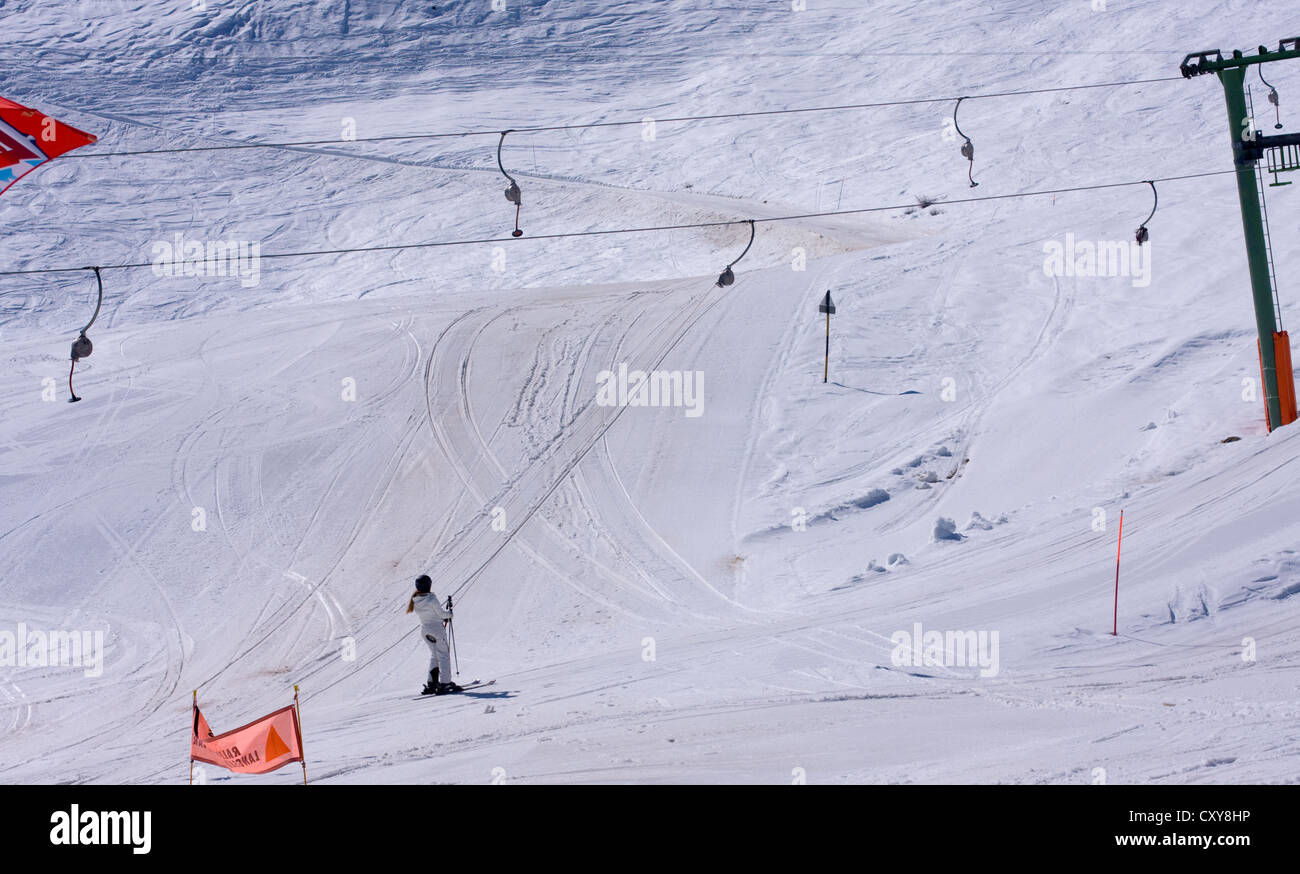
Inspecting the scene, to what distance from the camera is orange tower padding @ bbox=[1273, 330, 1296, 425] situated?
573 inches

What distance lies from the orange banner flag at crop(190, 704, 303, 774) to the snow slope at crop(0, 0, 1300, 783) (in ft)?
2.33

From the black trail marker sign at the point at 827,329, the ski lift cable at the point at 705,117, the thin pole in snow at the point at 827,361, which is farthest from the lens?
the ski lift cable at the point at 705,117

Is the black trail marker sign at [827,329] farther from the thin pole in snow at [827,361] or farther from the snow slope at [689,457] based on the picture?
the snow slope at [689,457]

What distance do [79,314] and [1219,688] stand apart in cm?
2819

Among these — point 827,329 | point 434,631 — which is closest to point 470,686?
point 434,631

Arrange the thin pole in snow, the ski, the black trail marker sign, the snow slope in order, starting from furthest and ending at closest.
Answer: the thin pole in snow → the black trail marker sign → the ski → the snow slope

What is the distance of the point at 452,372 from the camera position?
72.2ft

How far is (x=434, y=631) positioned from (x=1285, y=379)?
33.6 ft

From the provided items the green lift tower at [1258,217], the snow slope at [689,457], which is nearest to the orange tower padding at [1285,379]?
the green lift tower at [1258,217]

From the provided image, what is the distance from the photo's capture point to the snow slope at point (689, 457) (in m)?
10.0

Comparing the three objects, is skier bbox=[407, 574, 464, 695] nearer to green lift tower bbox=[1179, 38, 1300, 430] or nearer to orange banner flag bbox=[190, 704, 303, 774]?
orange banner flag bbox=[190, 704, 303, 774]

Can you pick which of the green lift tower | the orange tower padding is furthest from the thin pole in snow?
the orange tower padding

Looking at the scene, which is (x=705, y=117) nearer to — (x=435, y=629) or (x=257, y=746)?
(x=435, y=629)

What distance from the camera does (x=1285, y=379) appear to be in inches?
577
